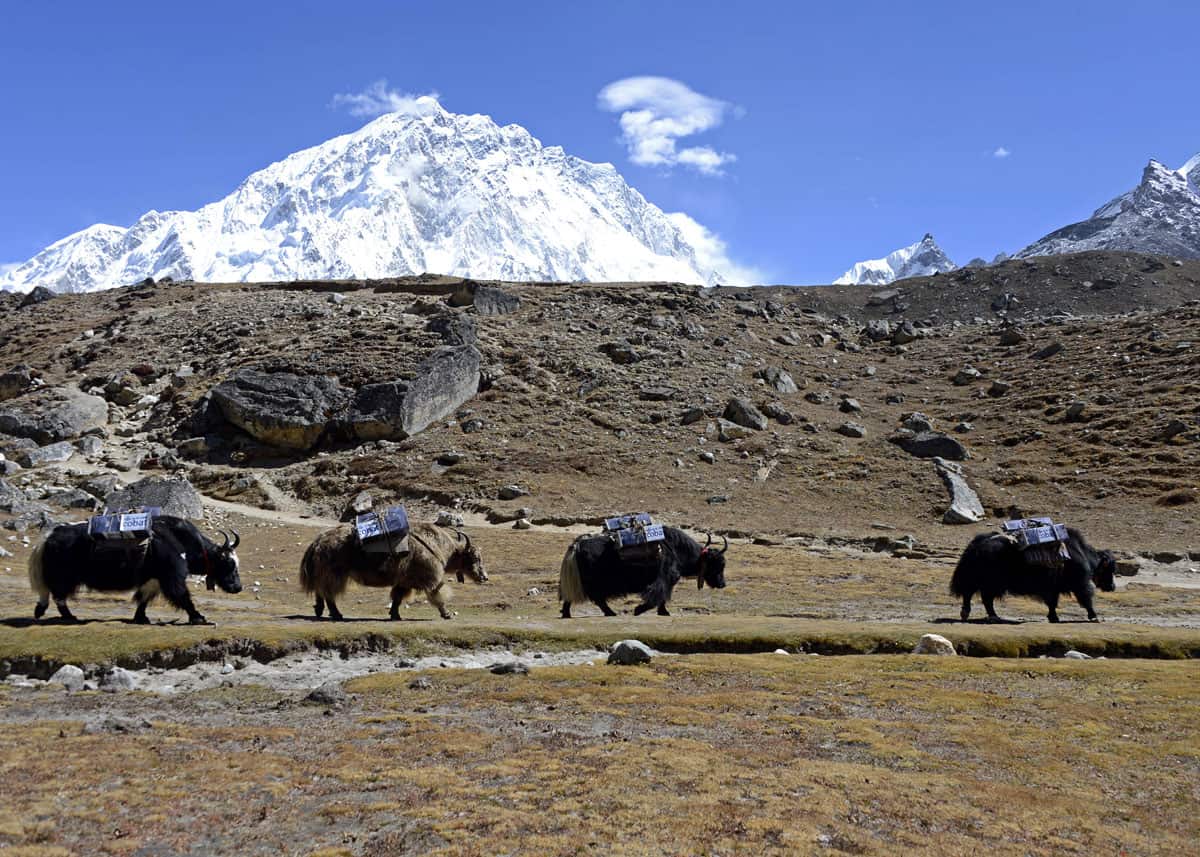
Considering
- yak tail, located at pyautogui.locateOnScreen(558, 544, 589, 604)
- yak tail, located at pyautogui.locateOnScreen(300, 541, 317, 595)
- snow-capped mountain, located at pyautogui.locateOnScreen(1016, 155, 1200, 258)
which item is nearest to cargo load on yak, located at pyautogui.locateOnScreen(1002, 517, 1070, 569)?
yak tail, located at pyautogui.locateOnScreen(558, 544, 589, 604)

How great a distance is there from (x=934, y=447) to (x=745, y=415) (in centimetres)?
1057

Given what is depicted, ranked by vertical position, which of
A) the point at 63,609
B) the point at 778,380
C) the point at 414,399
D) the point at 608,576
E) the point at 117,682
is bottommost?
the point at 117,682

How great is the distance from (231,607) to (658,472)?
2994 centimetres

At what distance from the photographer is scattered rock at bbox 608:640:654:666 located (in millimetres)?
12570

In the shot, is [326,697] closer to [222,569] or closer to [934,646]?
[222,569]

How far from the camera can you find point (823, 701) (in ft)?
35.4

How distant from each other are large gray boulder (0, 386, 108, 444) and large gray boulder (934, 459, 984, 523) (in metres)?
44.6

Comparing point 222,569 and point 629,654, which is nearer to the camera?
point 629,654

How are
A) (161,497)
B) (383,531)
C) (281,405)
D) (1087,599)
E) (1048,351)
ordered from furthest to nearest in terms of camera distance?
(1048,351)
(281,405)
(161,497)
(1087,599)
(383,531)

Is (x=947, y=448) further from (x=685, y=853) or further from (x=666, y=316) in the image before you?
(x=685, y=853)

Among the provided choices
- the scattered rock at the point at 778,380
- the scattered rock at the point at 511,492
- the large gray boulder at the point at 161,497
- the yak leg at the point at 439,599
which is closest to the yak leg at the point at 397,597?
the yak leg at the point at 439,599

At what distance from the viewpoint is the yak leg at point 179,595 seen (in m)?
13.9

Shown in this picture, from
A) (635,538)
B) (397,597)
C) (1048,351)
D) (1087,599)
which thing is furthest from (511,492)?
(1048,351)

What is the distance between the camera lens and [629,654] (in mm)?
12609
